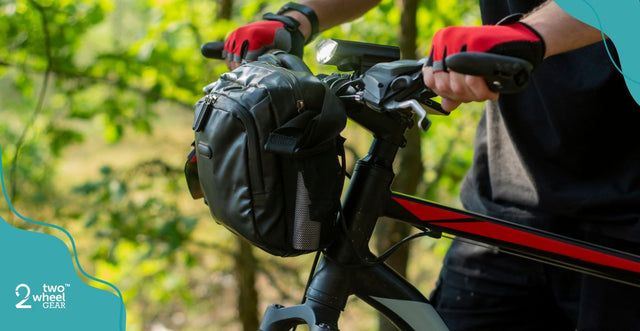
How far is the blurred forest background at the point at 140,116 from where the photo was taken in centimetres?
292

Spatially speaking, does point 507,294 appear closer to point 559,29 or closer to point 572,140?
point 572,140

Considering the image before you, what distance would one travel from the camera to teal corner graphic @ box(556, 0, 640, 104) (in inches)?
42.8

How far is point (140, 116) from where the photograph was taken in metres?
3.32

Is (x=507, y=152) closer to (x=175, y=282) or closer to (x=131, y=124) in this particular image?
(x=131, y=124)

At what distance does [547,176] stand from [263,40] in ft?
2.54

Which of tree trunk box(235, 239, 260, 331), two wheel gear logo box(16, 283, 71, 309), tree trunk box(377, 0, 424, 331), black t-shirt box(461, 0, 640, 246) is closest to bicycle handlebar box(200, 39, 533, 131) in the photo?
black t-shirt box(461, 0, 640, 246)

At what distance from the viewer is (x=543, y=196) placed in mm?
1628

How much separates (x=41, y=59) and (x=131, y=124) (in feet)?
1.82

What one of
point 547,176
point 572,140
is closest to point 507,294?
point 547,176

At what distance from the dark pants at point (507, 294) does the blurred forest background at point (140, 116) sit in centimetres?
100

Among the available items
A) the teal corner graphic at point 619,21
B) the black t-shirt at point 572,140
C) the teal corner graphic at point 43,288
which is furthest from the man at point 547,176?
the teal corner graphic at point 43,288

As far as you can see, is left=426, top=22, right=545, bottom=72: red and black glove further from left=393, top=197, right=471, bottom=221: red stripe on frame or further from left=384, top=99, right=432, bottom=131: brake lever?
left=393, top=197, right=471, bottom=221: red stripe on frame

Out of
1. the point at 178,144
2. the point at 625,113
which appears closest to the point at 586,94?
the point at 625,113

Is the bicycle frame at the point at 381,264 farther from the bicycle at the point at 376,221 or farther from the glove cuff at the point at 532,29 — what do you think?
the glove cuff at the point at 532,29
